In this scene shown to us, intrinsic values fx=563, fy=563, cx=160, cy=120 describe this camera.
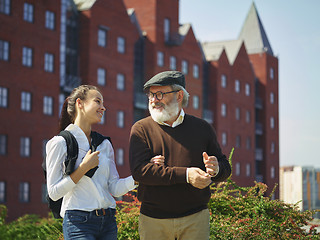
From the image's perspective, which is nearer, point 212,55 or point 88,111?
point 88,111

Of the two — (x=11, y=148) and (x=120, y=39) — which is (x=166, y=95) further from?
(x=120, y=39)

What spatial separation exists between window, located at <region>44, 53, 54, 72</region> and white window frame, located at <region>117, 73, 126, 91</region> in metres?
7.20

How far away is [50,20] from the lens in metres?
37.7

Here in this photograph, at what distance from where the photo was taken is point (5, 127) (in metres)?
33.9

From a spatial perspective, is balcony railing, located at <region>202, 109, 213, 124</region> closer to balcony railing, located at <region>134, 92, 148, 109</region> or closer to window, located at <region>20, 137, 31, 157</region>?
balcony railing, located at <region>134, 92, 148, 109</region>

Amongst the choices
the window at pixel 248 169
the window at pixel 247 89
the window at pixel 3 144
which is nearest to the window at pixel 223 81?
the window at pixel 247 89

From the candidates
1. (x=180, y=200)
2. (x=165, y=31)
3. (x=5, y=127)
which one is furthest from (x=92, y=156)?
(x=165, y=31)

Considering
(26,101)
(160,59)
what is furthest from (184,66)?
(26,101)

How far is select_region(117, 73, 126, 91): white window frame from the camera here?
1713 inches

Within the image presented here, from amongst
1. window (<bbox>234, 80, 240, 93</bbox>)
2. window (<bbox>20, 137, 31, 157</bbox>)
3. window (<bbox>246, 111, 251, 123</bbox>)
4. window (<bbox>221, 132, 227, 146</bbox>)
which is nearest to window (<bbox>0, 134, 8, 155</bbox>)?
window (<bbox>20, 137, 31, 157</bbox>)

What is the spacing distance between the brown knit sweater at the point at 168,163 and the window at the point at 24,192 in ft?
101

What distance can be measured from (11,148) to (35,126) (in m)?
2.30

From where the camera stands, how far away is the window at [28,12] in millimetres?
35844

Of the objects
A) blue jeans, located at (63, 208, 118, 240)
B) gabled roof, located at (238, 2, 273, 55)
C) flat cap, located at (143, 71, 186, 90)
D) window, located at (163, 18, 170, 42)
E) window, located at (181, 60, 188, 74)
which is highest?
gabled roof, located at (238, 2, 273, 55)
